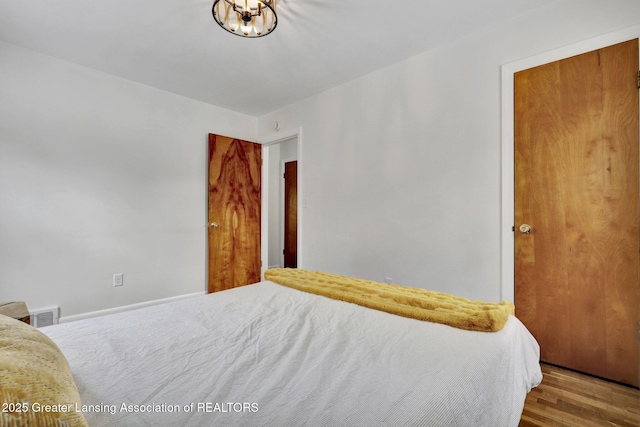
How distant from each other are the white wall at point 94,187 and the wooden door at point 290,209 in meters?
2.08

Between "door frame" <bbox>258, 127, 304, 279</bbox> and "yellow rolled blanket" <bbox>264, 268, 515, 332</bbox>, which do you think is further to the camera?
"door frame" <bbox>258, 127, 304, 279</bbox>

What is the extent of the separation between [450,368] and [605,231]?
170cm

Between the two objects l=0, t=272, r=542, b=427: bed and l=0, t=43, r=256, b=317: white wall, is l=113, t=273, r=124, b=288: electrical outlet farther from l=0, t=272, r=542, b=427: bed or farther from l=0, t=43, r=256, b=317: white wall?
l=0, t=272, r=542, b=427: bed

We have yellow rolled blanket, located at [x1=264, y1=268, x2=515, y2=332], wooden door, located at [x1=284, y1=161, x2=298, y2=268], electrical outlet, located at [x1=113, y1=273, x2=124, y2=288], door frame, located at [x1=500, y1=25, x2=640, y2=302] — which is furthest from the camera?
wooden door, located at [x1=284, y1=161, x2=298, y2=268]

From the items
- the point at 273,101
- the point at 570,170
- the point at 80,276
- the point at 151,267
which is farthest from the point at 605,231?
the point at 80,276

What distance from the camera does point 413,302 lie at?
4.52ft

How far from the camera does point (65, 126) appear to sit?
8.89 ft

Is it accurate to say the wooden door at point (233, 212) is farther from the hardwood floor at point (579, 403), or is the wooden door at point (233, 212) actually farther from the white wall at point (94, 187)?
the hardwood floor at point (579, 403)

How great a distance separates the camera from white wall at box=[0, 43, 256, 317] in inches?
97.8

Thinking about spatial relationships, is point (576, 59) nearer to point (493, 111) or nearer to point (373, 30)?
point (493, 111)

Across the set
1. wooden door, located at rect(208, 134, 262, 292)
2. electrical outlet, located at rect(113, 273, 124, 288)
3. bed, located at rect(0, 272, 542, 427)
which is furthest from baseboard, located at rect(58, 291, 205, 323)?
bed, located at rect(0, 272, 542, 427)

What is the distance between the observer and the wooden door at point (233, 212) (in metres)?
3.66

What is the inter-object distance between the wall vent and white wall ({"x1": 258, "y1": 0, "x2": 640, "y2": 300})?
2465 millimetres

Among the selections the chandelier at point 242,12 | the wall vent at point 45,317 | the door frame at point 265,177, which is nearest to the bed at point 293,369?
the chandelier at point 242,12
